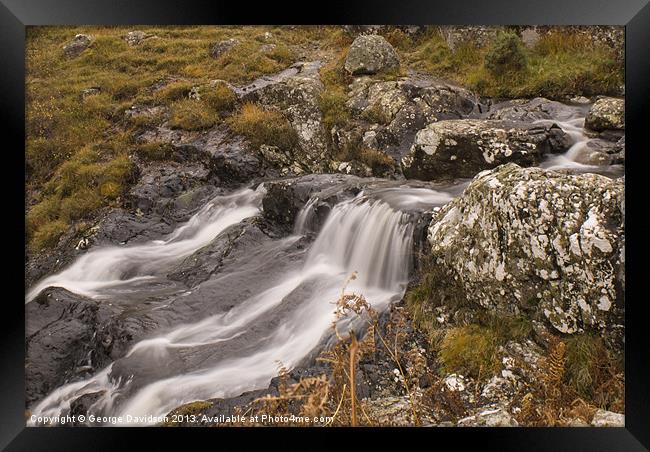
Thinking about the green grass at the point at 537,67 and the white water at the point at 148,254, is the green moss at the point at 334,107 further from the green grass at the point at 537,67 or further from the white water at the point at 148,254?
the white water at the point at 148,254

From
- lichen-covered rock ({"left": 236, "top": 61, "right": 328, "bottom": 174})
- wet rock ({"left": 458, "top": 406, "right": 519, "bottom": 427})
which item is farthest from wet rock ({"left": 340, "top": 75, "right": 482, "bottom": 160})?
wet rock ({"left": 458, "top": 406, "right": 519, "bottom": 427})

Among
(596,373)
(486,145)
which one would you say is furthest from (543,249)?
(486,145)

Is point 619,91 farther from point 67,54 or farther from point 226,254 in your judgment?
point 67,54

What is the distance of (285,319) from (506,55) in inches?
149

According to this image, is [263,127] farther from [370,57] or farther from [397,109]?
[397,109]

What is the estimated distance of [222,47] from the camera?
210 inches

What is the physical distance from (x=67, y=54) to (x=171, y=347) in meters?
3.16

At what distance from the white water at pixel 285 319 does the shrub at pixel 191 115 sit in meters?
2.11

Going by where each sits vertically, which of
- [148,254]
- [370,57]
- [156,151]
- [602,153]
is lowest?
[148,254]

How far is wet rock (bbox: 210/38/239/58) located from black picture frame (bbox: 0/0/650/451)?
168 cm

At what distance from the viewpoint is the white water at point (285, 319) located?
4133 millimetres

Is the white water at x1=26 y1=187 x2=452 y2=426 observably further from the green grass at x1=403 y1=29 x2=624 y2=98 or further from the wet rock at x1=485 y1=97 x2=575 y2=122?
the green grass at x1=403 y1=29 x2=624 y2=98

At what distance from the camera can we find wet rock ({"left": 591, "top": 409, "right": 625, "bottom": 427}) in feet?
10.7

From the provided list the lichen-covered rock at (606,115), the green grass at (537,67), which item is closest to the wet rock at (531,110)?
the green grass at (537,67)
